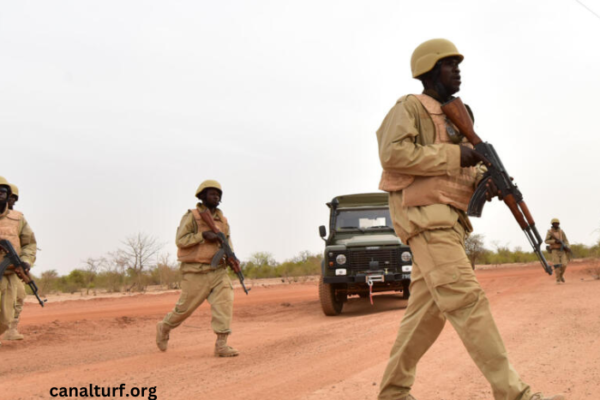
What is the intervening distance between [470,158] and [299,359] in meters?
3.59

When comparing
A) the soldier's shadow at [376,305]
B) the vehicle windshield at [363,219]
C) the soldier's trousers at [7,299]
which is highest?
the vehicle windshield at [363,219]

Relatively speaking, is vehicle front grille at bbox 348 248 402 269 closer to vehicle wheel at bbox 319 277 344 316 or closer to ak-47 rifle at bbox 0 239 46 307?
vehicle wheel at bbox 319 277 344 316

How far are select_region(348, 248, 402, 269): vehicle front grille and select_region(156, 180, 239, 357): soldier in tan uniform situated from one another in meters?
4.11

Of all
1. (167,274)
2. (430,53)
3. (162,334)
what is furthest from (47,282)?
(430,53)

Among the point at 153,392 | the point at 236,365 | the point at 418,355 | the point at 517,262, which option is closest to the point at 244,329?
the point at 236,365

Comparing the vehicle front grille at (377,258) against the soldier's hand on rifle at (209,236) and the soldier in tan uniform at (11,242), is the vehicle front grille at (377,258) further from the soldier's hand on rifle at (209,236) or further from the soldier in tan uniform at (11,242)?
the soldier in tan uniform at (11,242)

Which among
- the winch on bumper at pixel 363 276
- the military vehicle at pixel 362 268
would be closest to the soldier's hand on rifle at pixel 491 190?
the military vehicle at pixel 362 268

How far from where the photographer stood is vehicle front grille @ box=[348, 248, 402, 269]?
35.6 ft

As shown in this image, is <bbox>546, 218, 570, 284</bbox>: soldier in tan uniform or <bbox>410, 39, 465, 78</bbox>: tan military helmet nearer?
<bbox>410, 39, 465, 78</bbox>: tan military helmet

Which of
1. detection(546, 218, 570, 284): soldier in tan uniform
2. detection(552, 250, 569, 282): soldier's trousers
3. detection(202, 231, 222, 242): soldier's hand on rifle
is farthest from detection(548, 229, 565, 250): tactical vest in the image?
detection(202, 231, 222, 242): soldier's hand on rifle

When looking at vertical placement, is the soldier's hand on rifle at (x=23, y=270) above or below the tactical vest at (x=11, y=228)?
below

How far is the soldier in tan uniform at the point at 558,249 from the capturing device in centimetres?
1590

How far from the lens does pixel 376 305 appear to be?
12914mm

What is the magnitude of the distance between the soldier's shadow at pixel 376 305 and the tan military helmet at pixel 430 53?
843 cm
